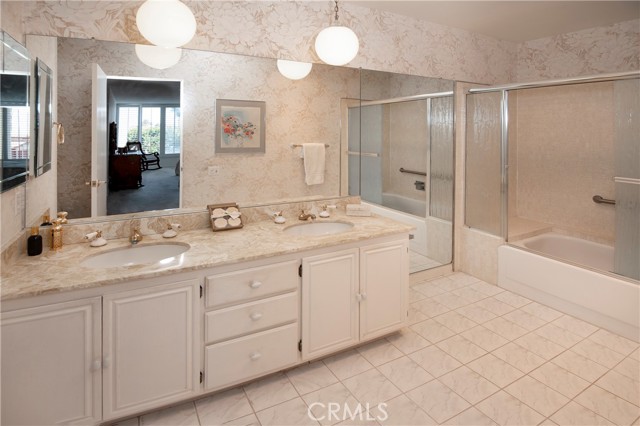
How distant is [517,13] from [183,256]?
3.08m

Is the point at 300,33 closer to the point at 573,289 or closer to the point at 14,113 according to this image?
the point at 14,113

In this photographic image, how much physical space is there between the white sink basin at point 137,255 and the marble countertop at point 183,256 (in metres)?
0.03

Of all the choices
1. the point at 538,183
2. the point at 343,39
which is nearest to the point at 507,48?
the point at 538,183

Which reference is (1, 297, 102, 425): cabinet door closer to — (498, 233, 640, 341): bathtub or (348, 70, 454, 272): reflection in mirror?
(348, 70, 454, 272): reflection in mirror

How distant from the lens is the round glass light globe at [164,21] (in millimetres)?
1911

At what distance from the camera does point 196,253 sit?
1822 millimetres

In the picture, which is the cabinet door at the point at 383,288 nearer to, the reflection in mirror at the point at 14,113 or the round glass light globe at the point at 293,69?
the round glass light globe at the point at 293,69

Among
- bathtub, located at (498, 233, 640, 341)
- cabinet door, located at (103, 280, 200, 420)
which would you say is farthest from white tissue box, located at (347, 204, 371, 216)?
bathtub, located at (498, 233, 640, 341)

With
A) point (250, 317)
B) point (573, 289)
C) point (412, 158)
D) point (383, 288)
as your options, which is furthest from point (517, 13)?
point (250, 317)

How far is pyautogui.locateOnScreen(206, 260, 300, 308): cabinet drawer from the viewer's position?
175 cm

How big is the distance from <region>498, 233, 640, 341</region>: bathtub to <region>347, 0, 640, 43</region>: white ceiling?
6.15 ft

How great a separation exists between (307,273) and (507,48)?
3.22m

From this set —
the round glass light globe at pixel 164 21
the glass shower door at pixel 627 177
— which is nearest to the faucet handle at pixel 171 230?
the round glass light globe at pixel 164 21

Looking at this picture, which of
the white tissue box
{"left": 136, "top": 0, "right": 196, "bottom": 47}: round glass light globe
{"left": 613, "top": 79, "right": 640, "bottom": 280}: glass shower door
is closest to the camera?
{"left": 136, "top": 0, "right": 196, "bottom": 47}: round glass light globe
